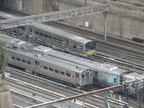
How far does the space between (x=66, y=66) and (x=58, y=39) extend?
11.1m

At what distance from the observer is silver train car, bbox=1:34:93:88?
46.3 metres

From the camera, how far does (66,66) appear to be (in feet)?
154

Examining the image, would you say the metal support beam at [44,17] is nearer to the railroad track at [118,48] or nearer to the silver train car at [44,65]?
the silver train car at [44,65]

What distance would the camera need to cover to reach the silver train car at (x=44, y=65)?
152ft

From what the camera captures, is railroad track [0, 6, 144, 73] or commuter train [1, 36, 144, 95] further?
railroad track [0, 6, 144, 73]

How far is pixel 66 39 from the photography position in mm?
56656

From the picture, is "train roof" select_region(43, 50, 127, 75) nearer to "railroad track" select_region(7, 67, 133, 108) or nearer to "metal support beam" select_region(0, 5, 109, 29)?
"railroad track" select_region(7, 67, 133, 108)

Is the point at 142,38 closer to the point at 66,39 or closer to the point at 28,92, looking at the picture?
the point at 66,39

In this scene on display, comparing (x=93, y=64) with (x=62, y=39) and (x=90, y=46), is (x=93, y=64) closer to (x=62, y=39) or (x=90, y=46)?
(x=90, y=46)

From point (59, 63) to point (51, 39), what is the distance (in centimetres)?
1094

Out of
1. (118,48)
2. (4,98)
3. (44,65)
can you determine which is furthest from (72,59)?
(4,98)

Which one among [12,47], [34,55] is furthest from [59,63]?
[12,47]

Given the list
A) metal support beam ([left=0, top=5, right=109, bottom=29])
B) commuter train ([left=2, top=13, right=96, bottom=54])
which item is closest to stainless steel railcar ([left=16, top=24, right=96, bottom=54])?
commuter train ([left=2, top=13, right=96, bottom=54])

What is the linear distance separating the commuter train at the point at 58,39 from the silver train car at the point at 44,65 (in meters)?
5.20
